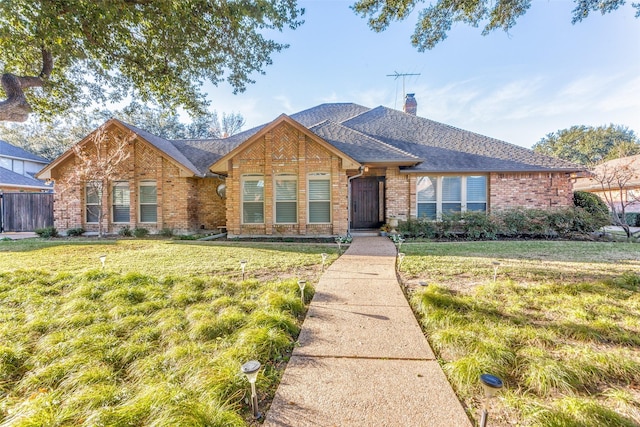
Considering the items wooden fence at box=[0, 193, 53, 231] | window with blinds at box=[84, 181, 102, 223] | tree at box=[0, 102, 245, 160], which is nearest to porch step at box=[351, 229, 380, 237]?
window with blinds at box=[84, 181, 102, 223]

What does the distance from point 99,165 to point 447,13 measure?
1283 centimetres

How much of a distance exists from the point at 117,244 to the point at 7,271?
3.82 m

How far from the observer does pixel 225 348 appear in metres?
2.45

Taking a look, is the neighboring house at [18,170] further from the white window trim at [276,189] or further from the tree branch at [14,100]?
the white window trim at [276,189]

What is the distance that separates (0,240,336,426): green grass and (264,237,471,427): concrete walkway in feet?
0.73

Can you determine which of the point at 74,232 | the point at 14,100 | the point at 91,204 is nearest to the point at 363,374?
the point at 14,100

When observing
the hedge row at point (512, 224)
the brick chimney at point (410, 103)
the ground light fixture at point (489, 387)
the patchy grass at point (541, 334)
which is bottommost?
the patchy grass at point (541, 334)

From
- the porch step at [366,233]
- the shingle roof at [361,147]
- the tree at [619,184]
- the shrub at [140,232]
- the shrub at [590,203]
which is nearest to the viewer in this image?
the tree at [619,184]

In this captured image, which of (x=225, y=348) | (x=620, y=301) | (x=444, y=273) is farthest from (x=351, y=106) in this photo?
(x=225, y=348)

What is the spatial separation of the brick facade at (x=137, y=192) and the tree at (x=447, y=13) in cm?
909

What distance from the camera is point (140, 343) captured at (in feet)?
8.45

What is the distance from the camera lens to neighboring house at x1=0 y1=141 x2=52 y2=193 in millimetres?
16252

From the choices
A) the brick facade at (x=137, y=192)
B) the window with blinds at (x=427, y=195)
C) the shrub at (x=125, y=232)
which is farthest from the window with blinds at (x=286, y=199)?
the shrub at (x=125, y=232)

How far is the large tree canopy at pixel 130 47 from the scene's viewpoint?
18.7 feet
